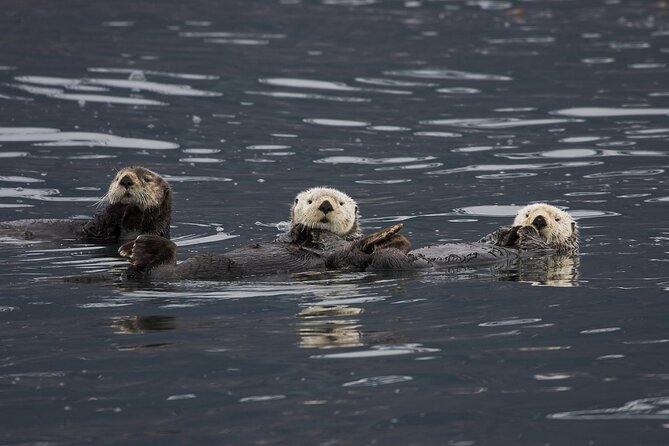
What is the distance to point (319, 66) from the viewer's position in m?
17.9

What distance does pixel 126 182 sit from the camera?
8.78 meters

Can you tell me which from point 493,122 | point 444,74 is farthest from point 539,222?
point 444,74

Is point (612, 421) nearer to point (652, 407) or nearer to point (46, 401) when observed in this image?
point (652, 407)

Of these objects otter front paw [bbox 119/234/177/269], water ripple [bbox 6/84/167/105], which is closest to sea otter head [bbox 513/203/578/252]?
otter front paw [bbox 119/234/177/269]

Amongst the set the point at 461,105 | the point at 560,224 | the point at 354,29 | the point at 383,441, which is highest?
Result: the point at 354,29

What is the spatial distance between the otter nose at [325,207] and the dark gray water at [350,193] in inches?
32.8

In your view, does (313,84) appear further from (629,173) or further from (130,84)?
(629,173)

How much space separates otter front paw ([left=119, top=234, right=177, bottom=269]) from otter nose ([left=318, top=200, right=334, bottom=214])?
1.24 m

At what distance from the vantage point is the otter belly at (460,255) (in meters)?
7.35

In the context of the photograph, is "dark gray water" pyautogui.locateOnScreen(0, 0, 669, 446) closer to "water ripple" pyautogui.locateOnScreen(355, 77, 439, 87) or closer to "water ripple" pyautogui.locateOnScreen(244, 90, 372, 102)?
"water ripple" pyautogui.locateOnScreen(244, 90, 372, 102)

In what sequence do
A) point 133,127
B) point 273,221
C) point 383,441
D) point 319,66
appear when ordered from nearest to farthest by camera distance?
point 383,441 → point 273,221 → point 133,127 → point 319,66

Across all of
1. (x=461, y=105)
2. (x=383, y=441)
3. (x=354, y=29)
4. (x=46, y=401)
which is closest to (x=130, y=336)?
(x=46, y=401)

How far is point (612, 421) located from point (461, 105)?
10762mm

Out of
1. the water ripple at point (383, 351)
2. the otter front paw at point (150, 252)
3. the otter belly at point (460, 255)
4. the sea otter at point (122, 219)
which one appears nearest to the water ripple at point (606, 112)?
the sea otter at point (122, 219)
